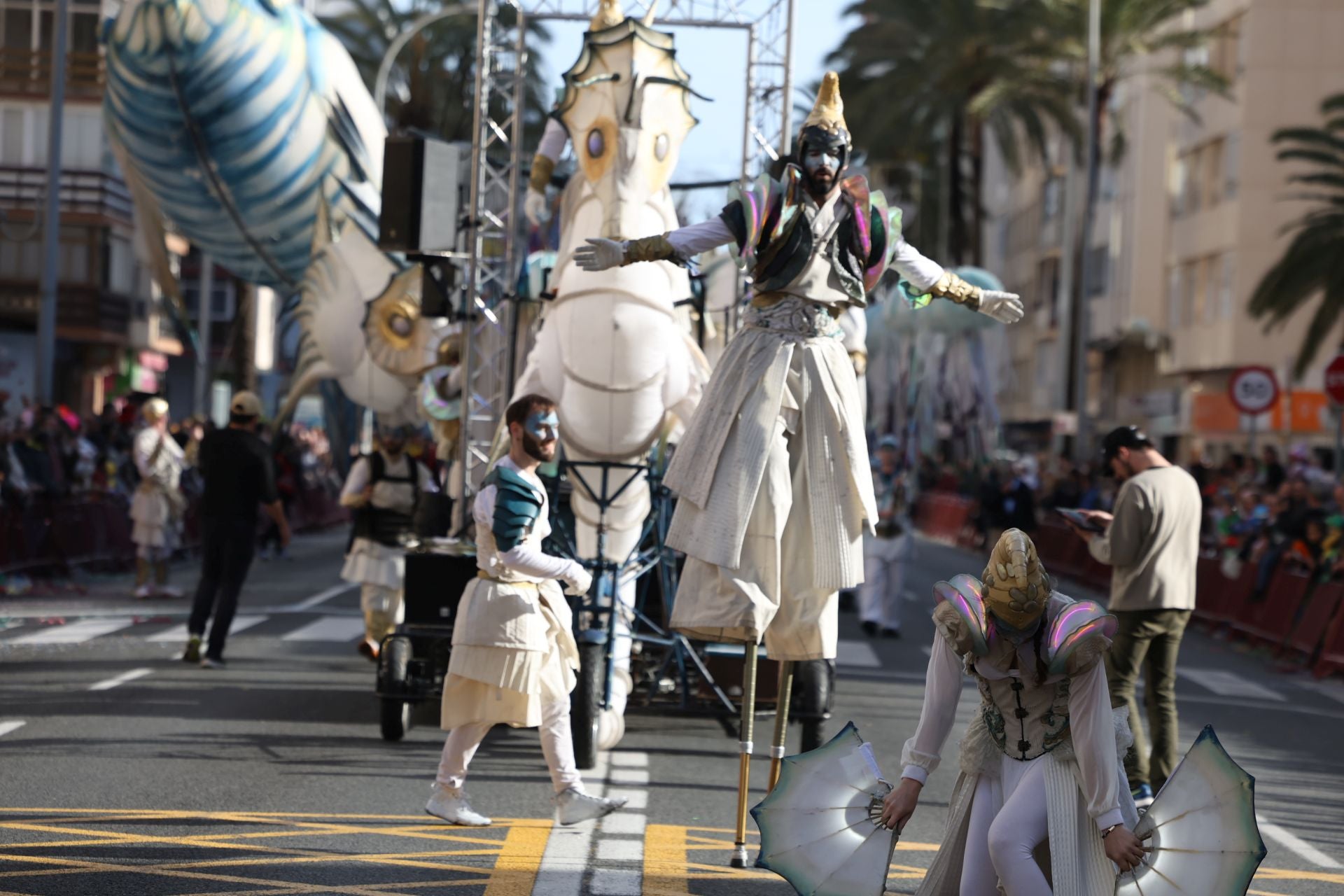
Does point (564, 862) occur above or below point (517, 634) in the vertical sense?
below

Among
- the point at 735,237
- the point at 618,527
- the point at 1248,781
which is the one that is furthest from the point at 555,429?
the point at 1248,781

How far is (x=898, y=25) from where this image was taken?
4022cm

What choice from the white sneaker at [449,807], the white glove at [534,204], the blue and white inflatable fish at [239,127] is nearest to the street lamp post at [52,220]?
the blue and white inflatable fish at [239,127]

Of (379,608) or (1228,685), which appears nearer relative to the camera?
(379,608)

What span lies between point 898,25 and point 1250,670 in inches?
963

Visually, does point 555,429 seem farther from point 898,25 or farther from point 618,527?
point 898,25

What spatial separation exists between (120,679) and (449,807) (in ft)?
17.9

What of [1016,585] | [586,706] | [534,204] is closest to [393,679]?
[586,706]

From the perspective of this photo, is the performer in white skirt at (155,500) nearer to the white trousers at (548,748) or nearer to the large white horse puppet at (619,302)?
the large white horse puppet at (619,302)

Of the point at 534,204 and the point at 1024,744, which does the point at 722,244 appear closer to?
the point at 1024,744

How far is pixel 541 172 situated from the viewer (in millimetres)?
10281

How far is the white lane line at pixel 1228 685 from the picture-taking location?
51.7ft

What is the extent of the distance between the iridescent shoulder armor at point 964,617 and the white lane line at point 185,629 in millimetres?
9781

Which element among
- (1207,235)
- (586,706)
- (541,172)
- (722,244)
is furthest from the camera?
(1207,235)
